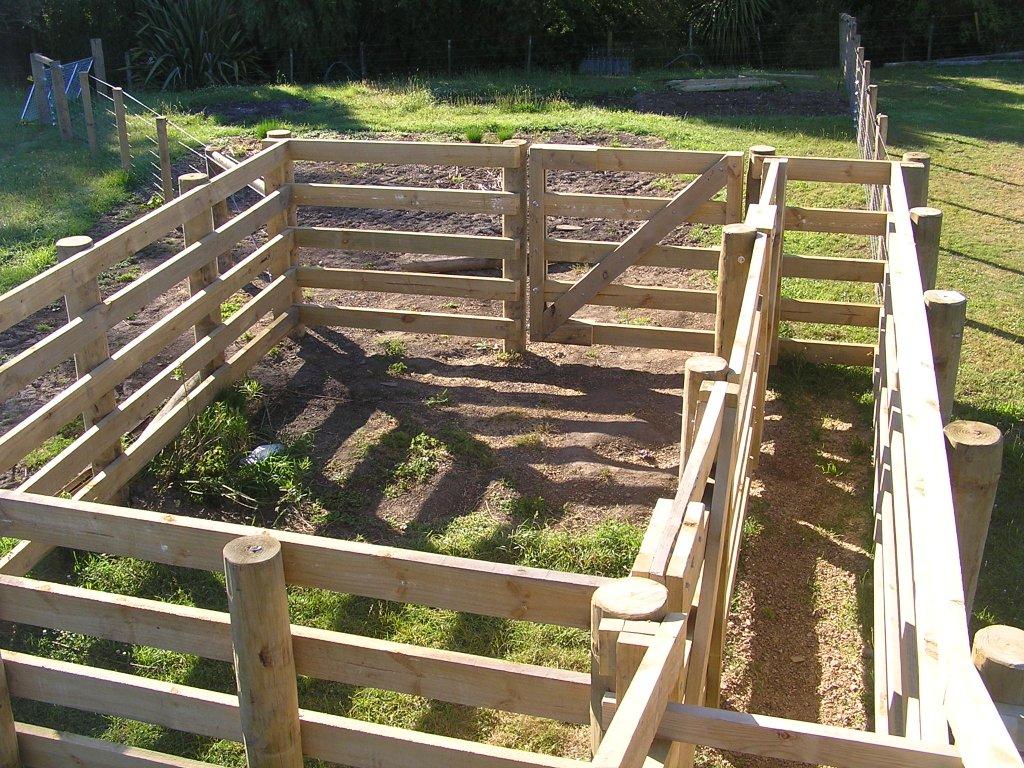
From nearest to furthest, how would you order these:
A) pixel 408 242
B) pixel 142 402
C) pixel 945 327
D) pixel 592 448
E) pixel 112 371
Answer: pixel 945 327
pixel 112 371
pixel 142 402
pixel 592 448
pixel 408 242

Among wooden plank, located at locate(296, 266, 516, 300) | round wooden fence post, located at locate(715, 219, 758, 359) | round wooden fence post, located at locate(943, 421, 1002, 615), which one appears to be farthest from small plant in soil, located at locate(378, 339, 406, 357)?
round wooden fence post, located at locate(943, 421, 1002, 615)

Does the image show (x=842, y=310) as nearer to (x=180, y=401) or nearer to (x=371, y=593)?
(x=180, y=401)

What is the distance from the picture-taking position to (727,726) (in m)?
2.41

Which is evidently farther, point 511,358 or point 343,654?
Result: point 511,358

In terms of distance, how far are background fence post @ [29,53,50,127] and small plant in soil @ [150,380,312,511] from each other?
37.2 feet

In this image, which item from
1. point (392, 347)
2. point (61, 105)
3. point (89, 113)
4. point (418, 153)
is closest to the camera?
point (418, 153)

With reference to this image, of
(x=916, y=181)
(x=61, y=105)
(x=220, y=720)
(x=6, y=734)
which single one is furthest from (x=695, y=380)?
(x=61, y=105)

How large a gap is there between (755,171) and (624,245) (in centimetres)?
103

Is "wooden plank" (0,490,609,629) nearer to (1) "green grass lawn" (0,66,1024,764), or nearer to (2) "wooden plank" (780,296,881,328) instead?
(1) "green grass lawn" (0,66,1024,764)

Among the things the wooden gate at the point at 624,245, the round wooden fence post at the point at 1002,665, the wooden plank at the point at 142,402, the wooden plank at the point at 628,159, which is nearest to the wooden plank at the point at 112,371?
the wooden plank at the point at 142,402

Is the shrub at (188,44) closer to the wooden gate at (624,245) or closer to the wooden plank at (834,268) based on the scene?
the wooden gate at (624,245)

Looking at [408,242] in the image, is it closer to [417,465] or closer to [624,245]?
[624,245]

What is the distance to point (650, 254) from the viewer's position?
7680mm

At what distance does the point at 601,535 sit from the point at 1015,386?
11.5 feet
